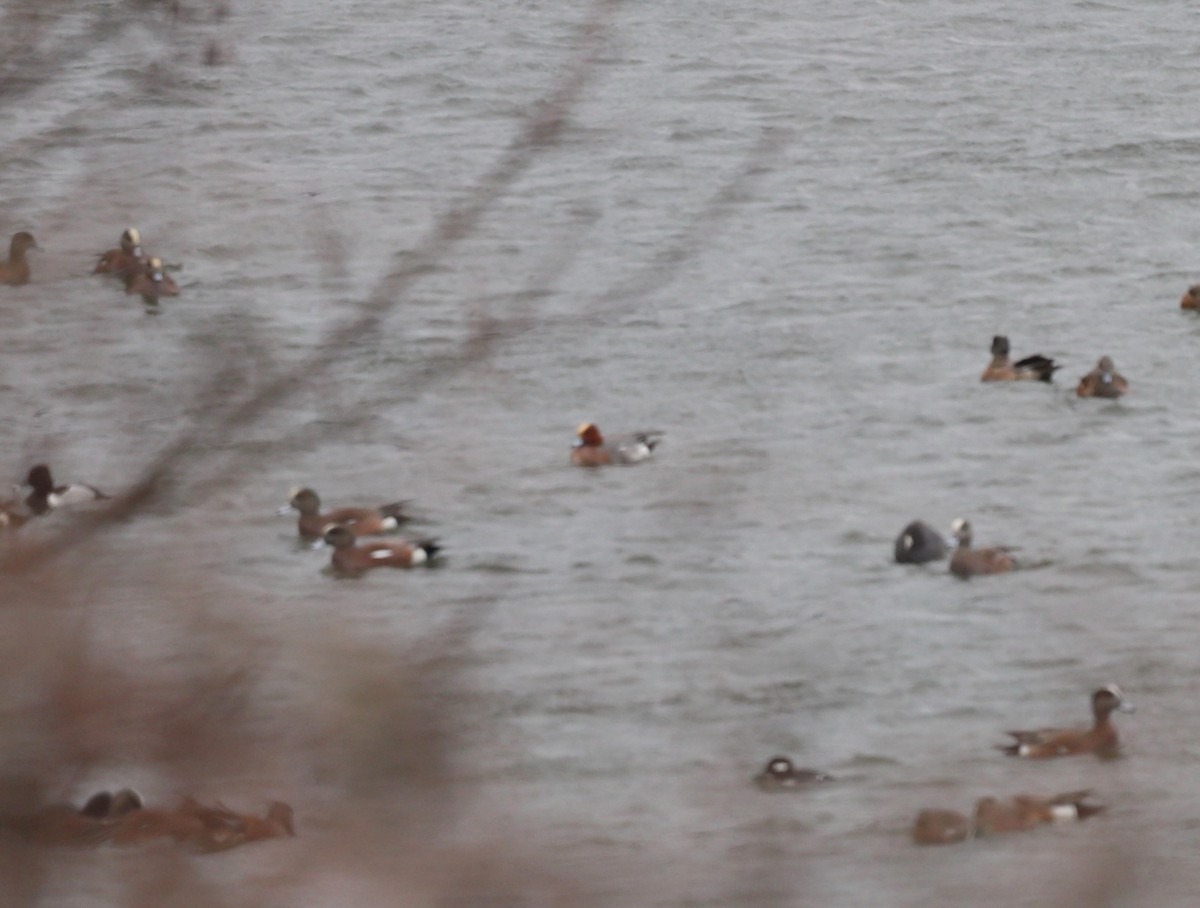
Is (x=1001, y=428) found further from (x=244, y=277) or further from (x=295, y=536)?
(x=244, y=277)

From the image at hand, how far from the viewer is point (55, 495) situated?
1265 cm

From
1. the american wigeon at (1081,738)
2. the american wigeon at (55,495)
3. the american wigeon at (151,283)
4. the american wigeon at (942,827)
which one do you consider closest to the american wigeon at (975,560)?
the american wigeon at (1081,738)

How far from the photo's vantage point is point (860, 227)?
735 inches

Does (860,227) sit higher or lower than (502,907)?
lower

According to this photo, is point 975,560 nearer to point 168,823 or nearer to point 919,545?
point 919,545

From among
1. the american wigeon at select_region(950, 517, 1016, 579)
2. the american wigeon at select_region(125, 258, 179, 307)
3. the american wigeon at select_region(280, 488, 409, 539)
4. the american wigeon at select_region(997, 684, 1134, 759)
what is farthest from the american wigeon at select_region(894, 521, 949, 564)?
the american wigeon at select_region(125, 258, 179, 307)

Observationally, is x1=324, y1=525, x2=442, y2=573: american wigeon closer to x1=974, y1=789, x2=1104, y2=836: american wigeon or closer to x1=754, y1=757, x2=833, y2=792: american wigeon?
x1=754, y1=757, x2=833, y2=792: american wigeon

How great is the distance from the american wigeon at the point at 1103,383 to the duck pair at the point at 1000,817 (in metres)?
5.29

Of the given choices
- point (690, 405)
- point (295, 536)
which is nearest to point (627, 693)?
point (295, 536)

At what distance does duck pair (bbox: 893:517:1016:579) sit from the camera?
486 inches

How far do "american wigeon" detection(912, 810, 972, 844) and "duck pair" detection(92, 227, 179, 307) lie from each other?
27.5 feet

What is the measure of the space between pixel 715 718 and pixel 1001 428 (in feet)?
16.6

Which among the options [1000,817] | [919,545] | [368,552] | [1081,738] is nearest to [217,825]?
[1000,817]

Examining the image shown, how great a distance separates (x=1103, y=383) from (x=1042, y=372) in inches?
19.4
